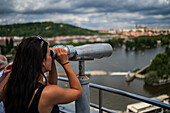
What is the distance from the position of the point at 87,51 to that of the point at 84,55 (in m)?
0.01

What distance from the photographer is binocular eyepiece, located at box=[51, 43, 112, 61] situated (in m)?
0.46

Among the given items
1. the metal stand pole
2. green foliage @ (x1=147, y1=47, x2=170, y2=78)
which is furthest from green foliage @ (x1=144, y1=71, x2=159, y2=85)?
the metal stand pole

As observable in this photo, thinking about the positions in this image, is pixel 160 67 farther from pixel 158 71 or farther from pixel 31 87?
pixel 31 87

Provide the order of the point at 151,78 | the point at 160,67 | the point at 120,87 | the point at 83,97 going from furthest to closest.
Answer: the point at 160,67 < the point at 151,78 < the point at 120,87 < the point at 83,97

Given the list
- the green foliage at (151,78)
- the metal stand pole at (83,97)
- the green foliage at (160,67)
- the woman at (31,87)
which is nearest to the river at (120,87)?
the green foliage at (151,78)

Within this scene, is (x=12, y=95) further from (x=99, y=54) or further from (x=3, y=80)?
(x=99, y=54)

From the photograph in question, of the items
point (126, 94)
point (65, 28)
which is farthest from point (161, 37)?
point (126, 94)

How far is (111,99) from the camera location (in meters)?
8.61

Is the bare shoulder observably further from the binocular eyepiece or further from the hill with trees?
the hill with trees

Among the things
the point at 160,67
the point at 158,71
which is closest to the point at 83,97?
the point at 158,71

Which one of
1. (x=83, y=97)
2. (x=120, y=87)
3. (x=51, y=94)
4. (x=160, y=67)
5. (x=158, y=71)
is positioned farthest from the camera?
(x=160, y=67)

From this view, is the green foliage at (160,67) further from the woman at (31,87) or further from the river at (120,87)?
the woman at (31,87)

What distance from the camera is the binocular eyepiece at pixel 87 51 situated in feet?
1.52

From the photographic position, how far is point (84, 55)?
0.48 metres
